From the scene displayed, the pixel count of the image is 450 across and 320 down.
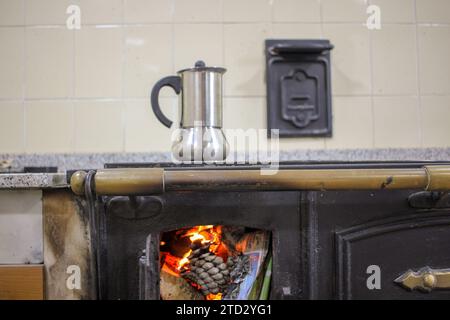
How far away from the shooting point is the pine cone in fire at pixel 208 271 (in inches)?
33.9

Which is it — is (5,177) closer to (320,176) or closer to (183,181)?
(183,181)

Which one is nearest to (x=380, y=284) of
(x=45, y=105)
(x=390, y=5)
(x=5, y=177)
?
(x=5, y=177)

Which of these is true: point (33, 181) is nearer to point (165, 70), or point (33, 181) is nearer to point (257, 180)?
point (257, 180)

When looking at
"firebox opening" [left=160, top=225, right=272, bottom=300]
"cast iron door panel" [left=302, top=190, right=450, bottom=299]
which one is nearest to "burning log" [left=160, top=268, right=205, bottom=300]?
"firebox opening" [left=160, top=225, right=272, bottom=300]

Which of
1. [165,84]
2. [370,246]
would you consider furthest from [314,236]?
[165,84]

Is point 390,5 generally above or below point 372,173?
above

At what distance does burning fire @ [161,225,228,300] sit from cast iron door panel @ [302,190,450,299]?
18cm

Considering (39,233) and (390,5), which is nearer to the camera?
(39,233)

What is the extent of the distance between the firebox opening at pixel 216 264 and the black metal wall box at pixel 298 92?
1.80 ft

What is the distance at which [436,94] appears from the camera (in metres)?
1.39

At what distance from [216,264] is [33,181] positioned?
38 centimetres

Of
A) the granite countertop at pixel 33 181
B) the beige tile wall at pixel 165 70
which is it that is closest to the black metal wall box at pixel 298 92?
the beige tile wall at pixel 165 70

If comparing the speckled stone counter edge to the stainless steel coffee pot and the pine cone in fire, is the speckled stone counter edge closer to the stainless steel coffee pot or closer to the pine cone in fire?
the stainless steel coffee pot

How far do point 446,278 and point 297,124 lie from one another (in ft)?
2.14
